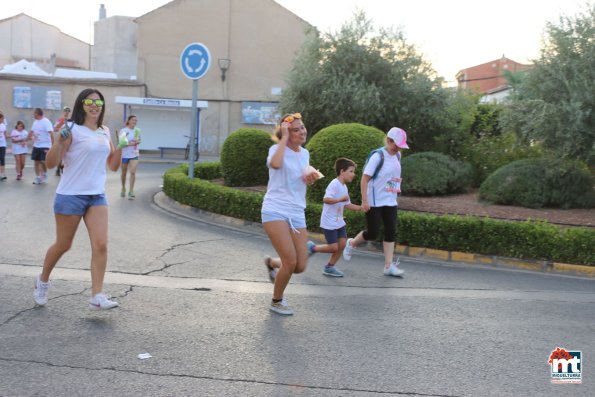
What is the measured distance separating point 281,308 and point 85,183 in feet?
6.39

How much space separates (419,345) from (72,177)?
3.04 meters

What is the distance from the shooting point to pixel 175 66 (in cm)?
3212

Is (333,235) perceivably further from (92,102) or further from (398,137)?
(92,102)

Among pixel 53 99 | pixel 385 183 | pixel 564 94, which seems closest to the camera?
pixel 385 183

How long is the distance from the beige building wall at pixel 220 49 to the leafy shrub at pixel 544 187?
69.0 feet

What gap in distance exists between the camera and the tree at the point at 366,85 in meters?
14.2

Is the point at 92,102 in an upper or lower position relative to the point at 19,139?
upper

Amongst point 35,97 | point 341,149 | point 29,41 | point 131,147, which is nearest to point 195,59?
point 131,147

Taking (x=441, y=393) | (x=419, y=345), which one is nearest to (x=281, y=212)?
(x=419, y=345)

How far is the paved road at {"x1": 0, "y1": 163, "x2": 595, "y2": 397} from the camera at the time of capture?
387 cm

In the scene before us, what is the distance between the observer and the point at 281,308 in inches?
211

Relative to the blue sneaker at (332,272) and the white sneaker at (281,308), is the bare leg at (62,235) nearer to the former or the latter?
the white sneaker at (281,308)

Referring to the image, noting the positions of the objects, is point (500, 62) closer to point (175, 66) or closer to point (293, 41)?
point (293, 41)

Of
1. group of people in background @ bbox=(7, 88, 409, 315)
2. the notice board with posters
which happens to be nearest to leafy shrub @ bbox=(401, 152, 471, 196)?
group of people in background @ bbox=(7, 88, 409, 315)
